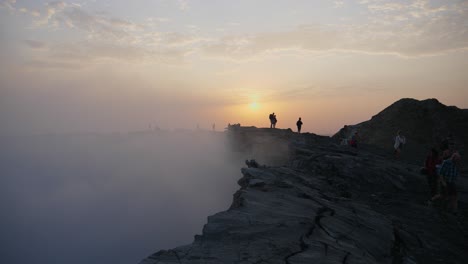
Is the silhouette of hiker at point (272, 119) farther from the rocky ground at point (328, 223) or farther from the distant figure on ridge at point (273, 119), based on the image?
the rocky ground at point (328, 223)

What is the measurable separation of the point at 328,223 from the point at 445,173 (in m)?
5.49

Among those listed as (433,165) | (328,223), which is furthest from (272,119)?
(328,223)

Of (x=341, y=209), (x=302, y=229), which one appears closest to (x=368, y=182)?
(x=341, y=209)

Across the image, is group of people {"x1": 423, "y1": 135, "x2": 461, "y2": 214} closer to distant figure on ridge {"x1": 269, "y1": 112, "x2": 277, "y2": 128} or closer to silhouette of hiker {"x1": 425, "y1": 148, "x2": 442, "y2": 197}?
silhouette of hiker {"x1": 425, "y1": 148, "x2": 442, "y2": 197}

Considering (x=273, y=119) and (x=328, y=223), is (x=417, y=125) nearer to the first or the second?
(x=273, y=119)

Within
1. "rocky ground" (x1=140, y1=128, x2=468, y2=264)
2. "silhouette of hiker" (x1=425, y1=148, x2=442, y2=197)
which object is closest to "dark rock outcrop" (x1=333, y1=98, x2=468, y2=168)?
"rocky ground" (x1=140, y1=128, x2=468, y2=264)

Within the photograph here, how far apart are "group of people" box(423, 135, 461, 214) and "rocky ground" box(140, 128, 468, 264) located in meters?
0.51

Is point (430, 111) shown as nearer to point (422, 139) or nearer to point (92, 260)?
point (422, 139)

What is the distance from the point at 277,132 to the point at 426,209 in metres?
22.1

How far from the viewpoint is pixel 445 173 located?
10938mm

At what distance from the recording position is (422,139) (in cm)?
3117

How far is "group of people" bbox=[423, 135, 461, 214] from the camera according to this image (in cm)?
1077

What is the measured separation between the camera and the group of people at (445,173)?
424 inches

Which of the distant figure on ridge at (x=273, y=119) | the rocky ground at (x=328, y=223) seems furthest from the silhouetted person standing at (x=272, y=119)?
the rocky ground at (x=328, y=223)
